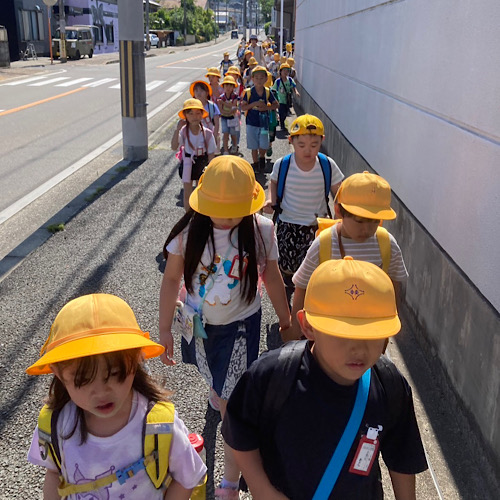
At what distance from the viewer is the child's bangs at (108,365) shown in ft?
5.49

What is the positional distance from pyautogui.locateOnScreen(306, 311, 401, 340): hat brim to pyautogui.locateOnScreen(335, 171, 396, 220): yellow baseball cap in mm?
1244

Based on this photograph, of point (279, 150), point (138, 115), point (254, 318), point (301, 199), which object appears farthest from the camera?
point (279, 150)

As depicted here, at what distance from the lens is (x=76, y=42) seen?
1615 inches

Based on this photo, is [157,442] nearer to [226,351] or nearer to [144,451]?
[144,451]

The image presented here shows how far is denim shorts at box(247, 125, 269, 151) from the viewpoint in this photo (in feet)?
30.5

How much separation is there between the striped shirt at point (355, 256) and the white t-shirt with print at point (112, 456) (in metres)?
1.25

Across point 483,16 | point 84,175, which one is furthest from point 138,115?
point 483,16

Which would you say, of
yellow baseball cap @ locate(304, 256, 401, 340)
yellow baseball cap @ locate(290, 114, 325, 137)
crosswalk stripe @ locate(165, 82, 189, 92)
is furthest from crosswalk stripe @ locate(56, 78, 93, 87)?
yellow baseball cap @ locate(304, 256, 401, 340)

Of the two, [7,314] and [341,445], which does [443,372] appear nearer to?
[341,445]

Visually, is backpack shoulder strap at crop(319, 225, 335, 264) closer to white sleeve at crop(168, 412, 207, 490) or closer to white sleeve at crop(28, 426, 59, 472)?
white sleeve at crop(168, 412, 207, 490)

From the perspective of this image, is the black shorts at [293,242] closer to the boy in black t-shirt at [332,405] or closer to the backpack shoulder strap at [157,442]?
the boy in black t-shirt at [332,405]

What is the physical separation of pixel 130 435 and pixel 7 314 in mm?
3160

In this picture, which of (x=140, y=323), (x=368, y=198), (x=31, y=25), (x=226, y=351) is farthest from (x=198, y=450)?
(x=31, y=25)

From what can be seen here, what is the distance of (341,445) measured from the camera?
1.67 m
